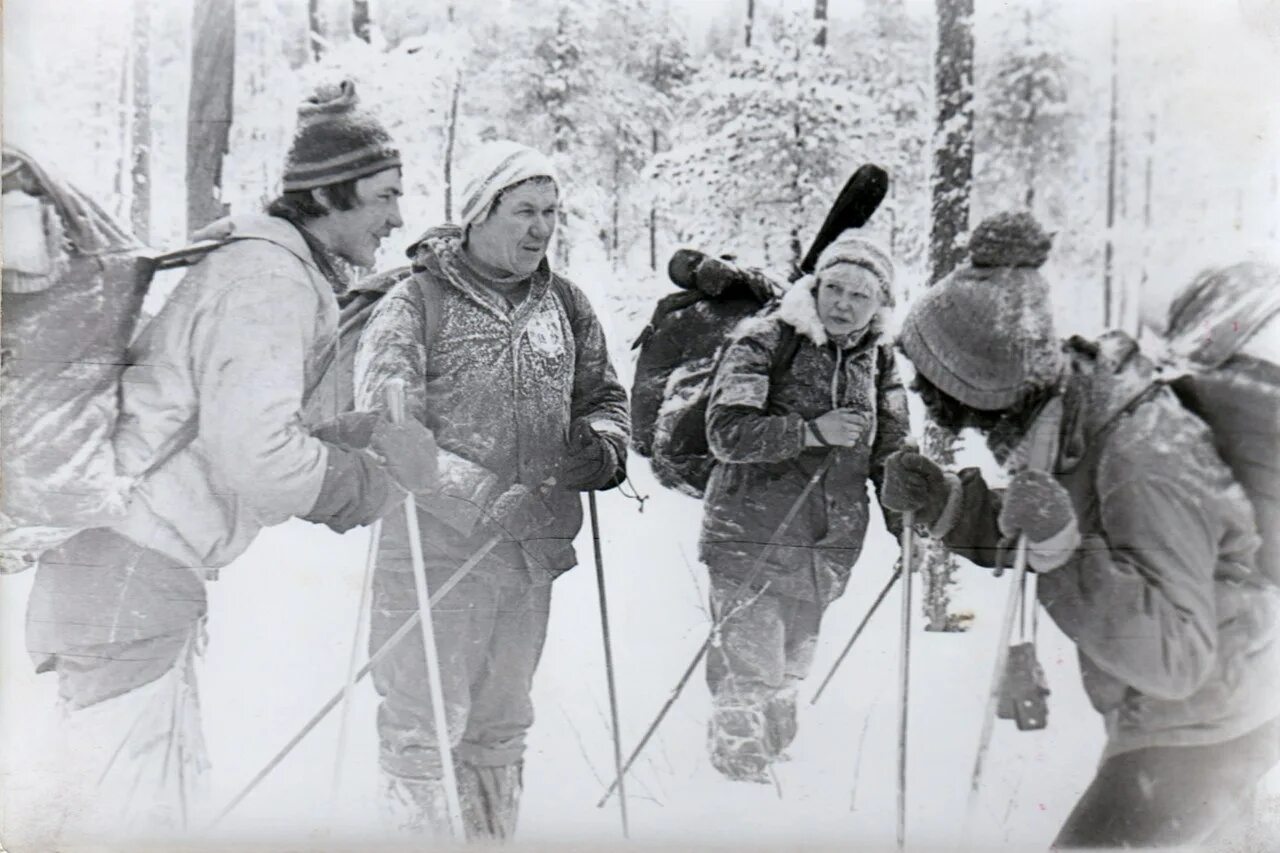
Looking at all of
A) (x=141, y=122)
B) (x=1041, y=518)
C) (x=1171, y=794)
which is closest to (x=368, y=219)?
(x=141, y=122)

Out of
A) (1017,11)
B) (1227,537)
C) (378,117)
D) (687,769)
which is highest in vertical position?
(1017,11)

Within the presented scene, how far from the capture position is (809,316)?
4387 millimetres

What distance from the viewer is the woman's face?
4367 mm

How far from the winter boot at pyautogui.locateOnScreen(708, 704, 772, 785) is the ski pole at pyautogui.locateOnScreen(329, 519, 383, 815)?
1.19m

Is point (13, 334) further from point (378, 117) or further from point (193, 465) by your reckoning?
point (378, 117)

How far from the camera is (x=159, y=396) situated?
14.2 ft

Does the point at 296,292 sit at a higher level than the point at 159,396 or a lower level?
higher

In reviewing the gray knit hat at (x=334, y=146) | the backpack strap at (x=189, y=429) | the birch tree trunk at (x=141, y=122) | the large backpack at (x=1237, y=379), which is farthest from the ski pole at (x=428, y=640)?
the large backpack at (x=1237, y=379)

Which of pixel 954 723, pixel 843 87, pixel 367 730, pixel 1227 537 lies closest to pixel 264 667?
pixel 367 730

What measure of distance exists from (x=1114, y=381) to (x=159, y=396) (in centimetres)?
308

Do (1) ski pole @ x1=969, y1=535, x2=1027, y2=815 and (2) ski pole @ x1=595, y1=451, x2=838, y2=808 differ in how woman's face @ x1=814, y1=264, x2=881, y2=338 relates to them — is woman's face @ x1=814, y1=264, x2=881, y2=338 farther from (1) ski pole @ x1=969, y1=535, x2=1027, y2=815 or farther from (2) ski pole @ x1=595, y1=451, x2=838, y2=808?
(1) ski pole @ x1=969, y1=535, x2=1027, y2=815

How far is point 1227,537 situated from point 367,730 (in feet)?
9.39

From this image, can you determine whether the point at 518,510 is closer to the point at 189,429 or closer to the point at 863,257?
the point at 189,429

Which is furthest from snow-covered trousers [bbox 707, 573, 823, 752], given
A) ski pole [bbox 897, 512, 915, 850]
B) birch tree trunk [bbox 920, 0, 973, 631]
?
birch tree trunk [bbox 920, 0, 973, 631]
